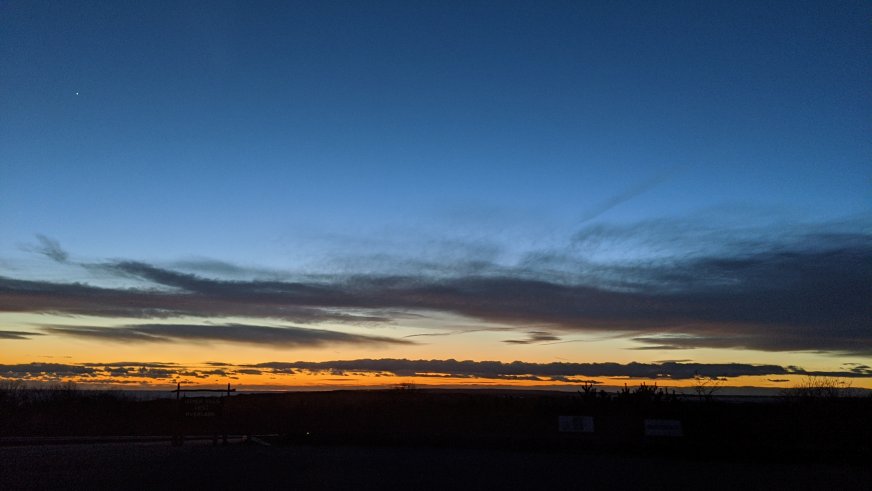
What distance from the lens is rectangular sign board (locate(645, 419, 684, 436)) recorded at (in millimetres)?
26234

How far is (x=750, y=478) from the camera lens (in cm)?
1798

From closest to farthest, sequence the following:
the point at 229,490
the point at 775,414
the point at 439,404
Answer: the point at 229,490
the point at 775,414
the point at 439,404

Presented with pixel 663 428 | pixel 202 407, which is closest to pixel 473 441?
pixel 663 428

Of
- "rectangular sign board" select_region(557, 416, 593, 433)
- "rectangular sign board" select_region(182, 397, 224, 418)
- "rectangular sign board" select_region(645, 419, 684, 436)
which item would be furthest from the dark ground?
"rectangular sign board" select_region(557, 416, 593, 433)

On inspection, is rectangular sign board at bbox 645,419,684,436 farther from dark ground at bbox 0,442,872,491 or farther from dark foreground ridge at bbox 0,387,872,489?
dark ground at bbox 0,442,872,491

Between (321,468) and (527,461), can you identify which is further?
(527,461)

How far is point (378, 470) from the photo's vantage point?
18.0 metres

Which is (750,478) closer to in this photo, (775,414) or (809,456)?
(809,456)

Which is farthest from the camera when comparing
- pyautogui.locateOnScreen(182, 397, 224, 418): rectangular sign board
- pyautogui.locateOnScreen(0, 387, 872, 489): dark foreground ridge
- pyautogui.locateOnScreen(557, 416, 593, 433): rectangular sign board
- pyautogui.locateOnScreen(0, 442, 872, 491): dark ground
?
pyautogui.locateOnScreen(557, 416, 593, 433): rectangular sign board

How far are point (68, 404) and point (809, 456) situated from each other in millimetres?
37671

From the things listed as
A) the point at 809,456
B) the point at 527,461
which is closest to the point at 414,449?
the point at 527,461

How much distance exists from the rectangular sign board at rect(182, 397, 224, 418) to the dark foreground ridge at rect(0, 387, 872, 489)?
2.2 inches

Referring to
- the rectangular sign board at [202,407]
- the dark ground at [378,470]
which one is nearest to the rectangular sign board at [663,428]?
the dark ground at [378,470]

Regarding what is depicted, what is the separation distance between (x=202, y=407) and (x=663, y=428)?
1770 cm
